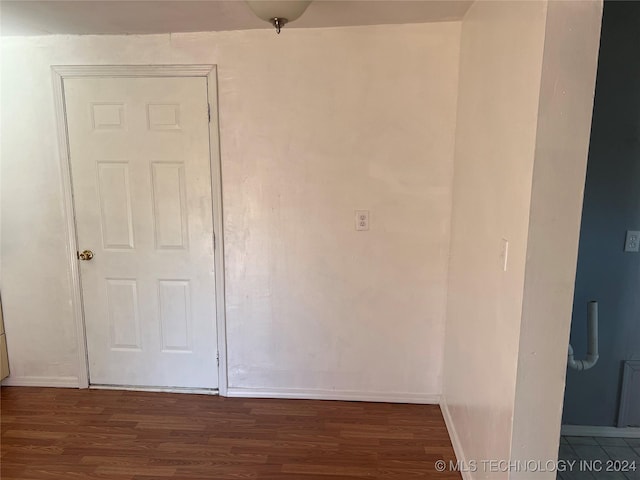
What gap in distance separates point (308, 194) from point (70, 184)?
1473 millimetres

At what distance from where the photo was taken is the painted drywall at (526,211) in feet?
4.23

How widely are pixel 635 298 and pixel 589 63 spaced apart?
1.51 metres

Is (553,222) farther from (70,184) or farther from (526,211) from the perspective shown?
(70,184)

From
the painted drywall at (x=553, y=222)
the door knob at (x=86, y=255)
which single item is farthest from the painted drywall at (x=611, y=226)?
the door knob at (x=86, y=255)

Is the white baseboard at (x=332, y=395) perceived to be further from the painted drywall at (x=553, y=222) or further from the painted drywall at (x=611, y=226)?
the painted drywall at (x=553, y=222)

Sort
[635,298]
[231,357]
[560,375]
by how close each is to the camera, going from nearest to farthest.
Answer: [560,375]
[635,298]
[231,357]

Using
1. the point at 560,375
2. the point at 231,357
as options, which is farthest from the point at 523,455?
the point at 231,357

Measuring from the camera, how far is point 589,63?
1.28 meters

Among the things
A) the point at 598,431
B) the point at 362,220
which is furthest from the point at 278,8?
the point at 598,431

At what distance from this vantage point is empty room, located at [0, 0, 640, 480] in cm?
220

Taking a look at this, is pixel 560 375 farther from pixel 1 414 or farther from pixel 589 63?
pixel 1 414

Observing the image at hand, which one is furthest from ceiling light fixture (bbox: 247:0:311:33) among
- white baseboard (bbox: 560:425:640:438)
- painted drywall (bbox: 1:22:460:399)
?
white baseboard (bbox: 560:425:640:438)

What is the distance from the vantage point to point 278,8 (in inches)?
72.3

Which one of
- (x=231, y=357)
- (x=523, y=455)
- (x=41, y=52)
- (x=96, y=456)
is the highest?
(x=41, y=52)
